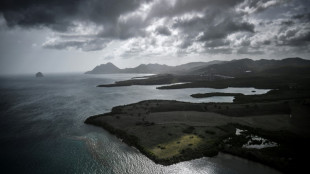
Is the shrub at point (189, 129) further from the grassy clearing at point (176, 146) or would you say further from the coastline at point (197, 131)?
the grassy clearing at point (176, 146)

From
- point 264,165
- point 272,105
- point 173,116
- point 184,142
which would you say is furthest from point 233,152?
point 272,105

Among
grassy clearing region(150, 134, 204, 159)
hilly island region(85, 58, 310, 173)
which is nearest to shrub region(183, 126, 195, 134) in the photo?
hilly island region(85, 58, 310, 173)

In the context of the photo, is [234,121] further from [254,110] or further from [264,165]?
[264,165]

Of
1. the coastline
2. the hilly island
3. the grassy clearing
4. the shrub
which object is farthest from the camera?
the shrub

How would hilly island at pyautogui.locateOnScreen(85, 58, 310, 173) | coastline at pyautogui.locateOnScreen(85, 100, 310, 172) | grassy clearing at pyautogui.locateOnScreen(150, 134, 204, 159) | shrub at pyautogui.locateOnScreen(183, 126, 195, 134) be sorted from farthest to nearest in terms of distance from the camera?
shrub at pyautogui.locateOnScreen(183, 126, 195, 134), grassy clearing at pyautogui.locateOnScreen(150, 134, 204, 159), hilly island at pyautogui.locateOnScreen(85, 58, 310, 173), coastline at pyautogui.locateOnScreen(85, 100, 310, 172)

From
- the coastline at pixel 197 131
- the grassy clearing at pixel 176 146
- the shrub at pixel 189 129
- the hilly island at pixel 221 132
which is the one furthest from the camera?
the shrub at pixel 189 129

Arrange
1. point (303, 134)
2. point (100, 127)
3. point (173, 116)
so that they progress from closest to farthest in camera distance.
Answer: point (303, 134) < point (100, 127) < point (173, 116)

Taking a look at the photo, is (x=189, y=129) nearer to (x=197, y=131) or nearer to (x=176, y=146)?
(x=197, y=131)

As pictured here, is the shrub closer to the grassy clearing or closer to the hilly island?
the hilly island

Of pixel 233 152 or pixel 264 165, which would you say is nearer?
pixel 264 165

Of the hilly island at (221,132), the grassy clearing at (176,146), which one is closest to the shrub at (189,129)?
the hilly island at (221,132)

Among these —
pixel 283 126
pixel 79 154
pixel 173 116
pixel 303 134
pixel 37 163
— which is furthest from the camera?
pixel 173 116
